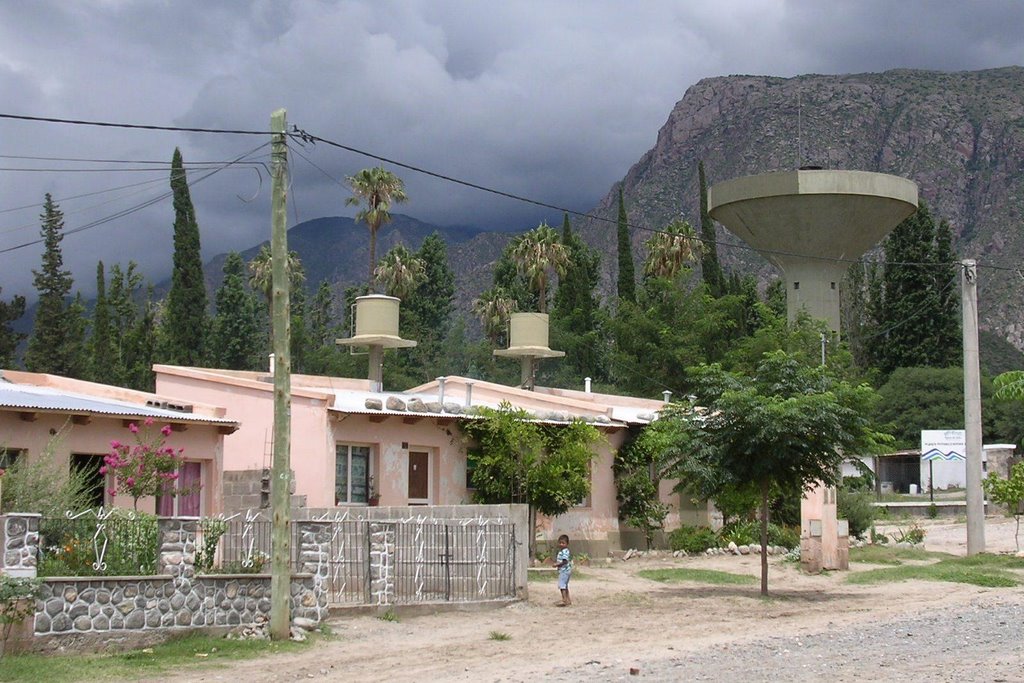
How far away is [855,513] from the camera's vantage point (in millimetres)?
38531

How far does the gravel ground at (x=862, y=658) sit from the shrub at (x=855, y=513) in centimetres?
1728

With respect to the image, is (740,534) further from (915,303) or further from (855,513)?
(915,303)

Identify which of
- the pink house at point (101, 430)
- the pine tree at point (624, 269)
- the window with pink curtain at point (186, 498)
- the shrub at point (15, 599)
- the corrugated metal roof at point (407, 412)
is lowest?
the shrub at point (15, 599)

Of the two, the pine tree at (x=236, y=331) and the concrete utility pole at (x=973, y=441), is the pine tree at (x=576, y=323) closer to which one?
the pine tree at (x=236, y=331)

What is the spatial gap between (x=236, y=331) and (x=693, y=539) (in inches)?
2085

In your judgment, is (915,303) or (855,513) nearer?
(855,513)

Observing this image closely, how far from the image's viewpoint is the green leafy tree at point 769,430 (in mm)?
24797

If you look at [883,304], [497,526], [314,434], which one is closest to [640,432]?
[314,434]

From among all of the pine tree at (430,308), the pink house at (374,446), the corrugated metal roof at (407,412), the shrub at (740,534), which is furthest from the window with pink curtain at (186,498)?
the pine tree at (430,308)

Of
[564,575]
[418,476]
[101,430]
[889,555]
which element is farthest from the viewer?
[889,555]

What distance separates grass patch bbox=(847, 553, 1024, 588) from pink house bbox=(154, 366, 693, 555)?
6.71m

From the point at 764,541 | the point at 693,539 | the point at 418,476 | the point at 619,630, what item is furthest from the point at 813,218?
the point at 619,630

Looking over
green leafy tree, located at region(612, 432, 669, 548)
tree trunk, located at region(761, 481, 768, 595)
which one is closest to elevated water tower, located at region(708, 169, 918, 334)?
green leafy tree, located at region(612, 432, 669, 548)

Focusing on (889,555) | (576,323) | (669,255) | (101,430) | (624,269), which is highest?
(669,255)
